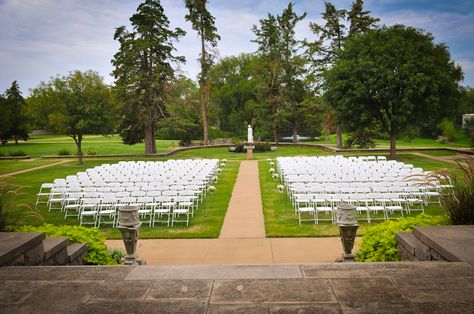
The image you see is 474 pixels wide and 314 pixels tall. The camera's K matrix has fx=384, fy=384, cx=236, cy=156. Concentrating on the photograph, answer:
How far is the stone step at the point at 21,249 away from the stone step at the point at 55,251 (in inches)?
3.5

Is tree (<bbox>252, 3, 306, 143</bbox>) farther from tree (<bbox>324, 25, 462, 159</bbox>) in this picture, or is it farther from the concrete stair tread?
the concrete stair tread

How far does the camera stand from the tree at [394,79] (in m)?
A: 27.1

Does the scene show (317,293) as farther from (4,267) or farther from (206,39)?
(206,39)

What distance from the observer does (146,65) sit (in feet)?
127

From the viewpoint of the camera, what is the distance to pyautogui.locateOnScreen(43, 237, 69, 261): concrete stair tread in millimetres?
5387

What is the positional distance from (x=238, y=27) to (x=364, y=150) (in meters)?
29.5

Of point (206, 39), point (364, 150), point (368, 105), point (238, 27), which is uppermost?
point (238, 27)

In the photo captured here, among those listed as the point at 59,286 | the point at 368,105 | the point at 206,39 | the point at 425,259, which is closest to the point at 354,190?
the point at 425,259

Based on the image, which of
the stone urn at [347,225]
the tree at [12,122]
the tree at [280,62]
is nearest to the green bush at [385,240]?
the stone urn at [347,225]

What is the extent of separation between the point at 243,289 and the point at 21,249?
3085 millimetres

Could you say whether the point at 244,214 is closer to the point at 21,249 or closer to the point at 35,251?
the point at 35,251

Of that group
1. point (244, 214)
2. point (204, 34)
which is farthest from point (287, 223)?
point (204, 34)

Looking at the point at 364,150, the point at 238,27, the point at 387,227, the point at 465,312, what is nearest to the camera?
the point at 465,312

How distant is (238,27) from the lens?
5706 centimetres
